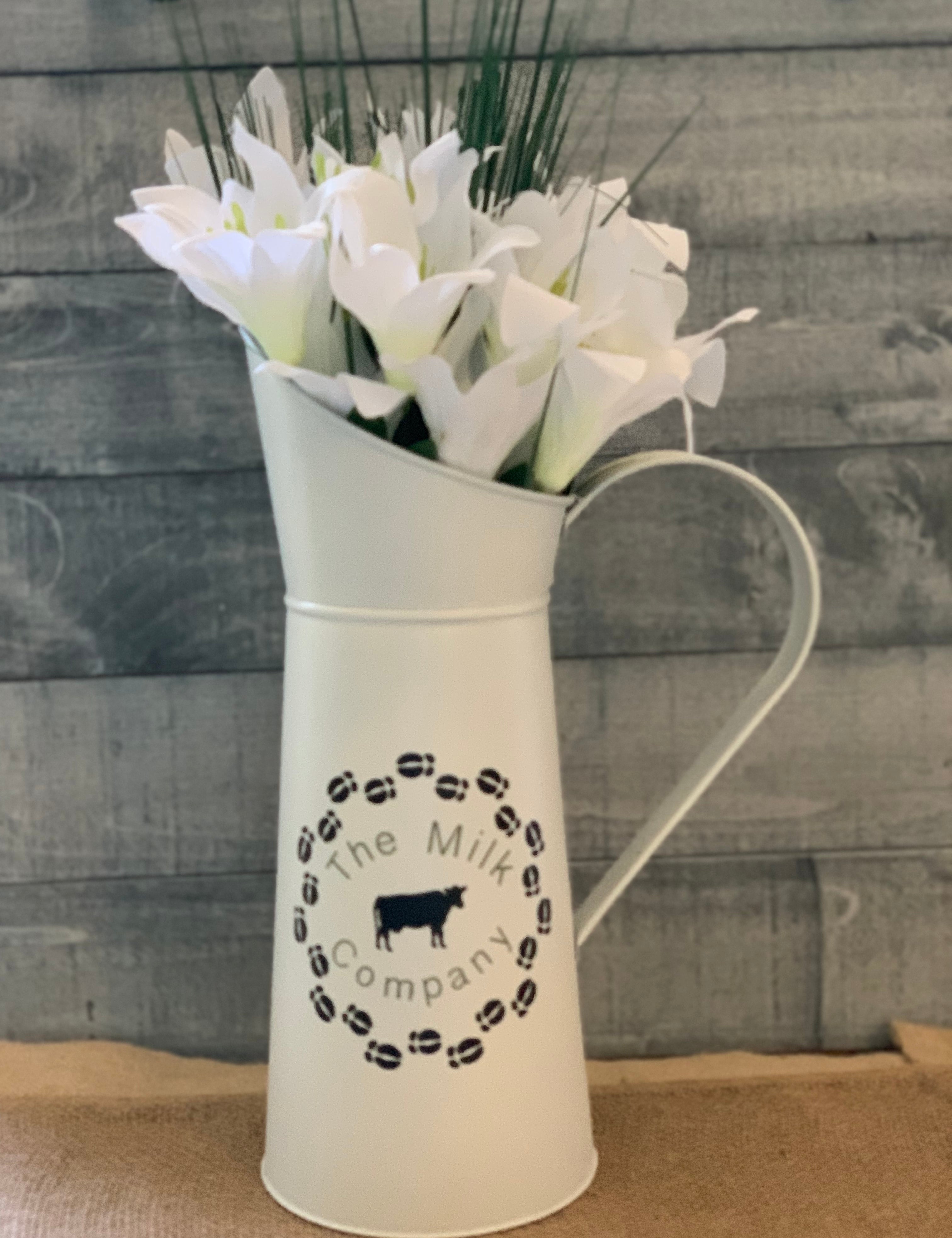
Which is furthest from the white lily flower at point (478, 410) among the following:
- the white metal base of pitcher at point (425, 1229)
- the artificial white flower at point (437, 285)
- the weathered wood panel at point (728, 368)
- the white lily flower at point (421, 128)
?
the white metal base of pitcher at point (425, 1229)

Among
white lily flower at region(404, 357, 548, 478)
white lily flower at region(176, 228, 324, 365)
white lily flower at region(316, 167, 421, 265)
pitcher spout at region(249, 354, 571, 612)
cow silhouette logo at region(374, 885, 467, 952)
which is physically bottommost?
cow silhouette logo at region(374, 885, 467, 952)

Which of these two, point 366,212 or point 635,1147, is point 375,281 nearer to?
point 366,212

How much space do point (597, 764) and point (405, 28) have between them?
0.52 metres

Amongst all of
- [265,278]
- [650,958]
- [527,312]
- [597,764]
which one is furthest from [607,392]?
[650,958]

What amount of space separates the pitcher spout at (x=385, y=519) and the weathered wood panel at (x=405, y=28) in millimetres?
325

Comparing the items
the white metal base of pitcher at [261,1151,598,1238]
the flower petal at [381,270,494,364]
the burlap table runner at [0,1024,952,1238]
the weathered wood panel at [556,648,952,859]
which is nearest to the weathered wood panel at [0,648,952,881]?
the weathered wood panel at [556,648,952,859]

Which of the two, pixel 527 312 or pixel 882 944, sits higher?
pixel 527 312

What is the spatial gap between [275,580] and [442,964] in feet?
1.12

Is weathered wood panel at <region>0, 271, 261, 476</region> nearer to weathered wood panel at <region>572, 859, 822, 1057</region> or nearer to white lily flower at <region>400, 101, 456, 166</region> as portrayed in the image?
white lily flower at <region>400, 101, 456, 166</region>

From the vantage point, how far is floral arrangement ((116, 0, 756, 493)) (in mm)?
536

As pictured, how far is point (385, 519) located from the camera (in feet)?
1.92

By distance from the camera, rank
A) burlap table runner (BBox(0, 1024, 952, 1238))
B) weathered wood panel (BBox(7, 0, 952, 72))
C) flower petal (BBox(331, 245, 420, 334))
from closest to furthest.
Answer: flower petal (BBox(331, 245, 420, 334)) → burlap table runner (BBox(0, 1024, 952, 1238)) → weathered wood panel (BBox(7, 0, 952, 72))

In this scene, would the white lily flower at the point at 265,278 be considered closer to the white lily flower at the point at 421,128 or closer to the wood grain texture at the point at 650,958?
the white lily flower at the point at 421,128

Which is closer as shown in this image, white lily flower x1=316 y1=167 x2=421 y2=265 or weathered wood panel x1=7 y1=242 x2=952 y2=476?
white lily flower x1=316 y1=167 x2=421 y2=265
